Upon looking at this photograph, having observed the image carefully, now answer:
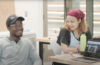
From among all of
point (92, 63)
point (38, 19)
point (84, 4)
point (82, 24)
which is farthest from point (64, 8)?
point (92, 63)

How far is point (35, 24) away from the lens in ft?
13.4

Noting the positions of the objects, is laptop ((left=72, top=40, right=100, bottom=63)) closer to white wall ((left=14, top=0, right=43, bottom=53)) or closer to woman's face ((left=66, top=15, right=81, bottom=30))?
woman's face ((left=66, top=15, right=81, bottom=30))

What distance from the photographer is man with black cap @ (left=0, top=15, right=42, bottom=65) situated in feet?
6.50

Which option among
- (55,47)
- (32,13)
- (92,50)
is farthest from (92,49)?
(32,13)

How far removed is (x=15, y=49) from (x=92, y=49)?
830 millimetres

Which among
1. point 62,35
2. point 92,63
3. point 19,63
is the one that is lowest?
point 19,63

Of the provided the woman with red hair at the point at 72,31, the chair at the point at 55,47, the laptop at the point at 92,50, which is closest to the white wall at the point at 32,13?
the chair at the point at 55,47

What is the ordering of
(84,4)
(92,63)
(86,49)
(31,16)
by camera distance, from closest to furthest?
(92,63)
(86,49)
(31,16)
(84,4)

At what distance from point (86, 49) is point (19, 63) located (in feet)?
2.48

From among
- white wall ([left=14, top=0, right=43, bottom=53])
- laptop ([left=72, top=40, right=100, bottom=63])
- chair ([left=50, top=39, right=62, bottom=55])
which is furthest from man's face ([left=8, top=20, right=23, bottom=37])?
white wall ([left=14, top=0, right=43, bottom=53])

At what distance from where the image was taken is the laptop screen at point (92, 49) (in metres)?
1.65

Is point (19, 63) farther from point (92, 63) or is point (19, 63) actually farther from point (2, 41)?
point (92, 63)

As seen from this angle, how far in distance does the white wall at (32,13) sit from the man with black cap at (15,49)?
Result: 1805mm

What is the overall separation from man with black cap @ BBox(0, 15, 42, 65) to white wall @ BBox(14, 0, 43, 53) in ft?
5.92
